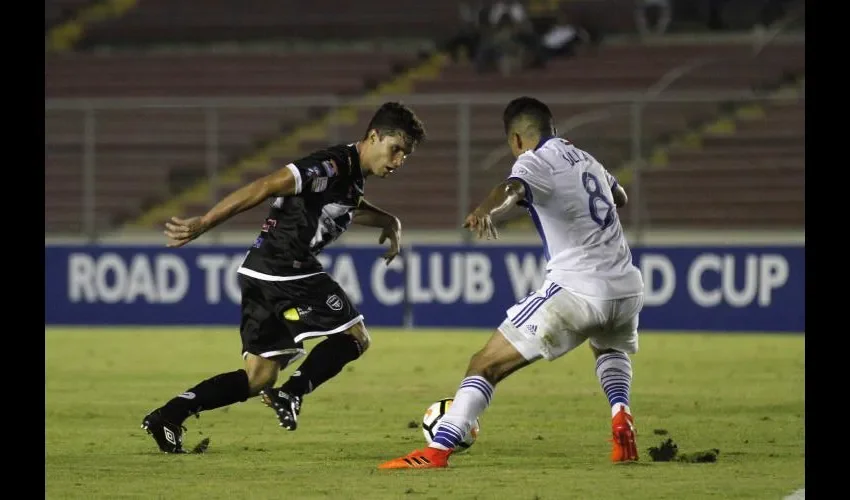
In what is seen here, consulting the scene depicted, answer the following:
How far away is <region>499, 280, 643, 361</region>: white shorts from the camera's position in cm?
805

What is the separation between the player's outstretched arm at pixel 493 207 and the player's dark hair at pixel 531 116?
1.42 ft

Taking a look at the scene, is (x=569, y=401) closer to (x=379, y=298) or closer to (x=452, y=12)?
(x=379, y=298)

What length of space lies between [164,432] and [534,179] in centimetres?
249

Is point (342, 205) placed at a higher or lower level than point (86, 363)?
higher

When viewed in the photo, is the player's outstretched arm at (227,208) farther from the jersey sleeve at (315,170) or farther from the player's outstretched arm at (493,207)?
the player's outstretched arm at (493,207)

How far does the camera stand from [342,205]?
913cm

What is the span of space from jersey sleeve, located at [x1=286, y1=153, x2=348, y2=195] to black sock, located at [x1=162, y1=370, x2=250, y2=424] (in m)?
1.13

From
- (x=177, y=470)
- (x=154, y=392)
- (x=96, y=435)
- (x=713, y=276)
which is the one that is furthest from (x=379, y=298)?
(x=177, y=470)

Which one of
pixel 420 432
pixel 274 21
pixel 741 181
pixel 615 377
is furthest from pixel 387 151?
pixel 274 21

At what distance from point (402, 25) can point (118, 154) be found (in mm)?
7505

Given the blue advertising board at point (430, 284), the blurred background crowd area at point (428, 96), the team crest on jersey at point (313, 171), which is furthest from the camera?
the blurred background crowd area at point (428, 96)

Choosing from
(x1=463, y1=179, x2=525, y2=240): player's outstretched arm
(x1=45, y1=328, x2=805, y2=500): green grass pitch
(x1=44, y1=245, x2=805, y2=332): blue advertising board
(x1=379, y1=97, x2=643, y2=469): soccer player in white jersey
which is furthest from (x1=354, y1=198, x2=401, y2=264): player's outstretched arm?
(x1=44, y1=245, x2=805, y2=332): blue advertising board

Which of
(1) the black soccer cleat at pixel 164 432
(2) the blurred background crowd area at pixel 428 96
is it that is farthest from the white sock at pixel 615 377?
(2) the blurred background crowd area at pixel 428 96

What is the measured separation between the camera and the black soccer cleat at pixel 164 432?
880 centimetres
